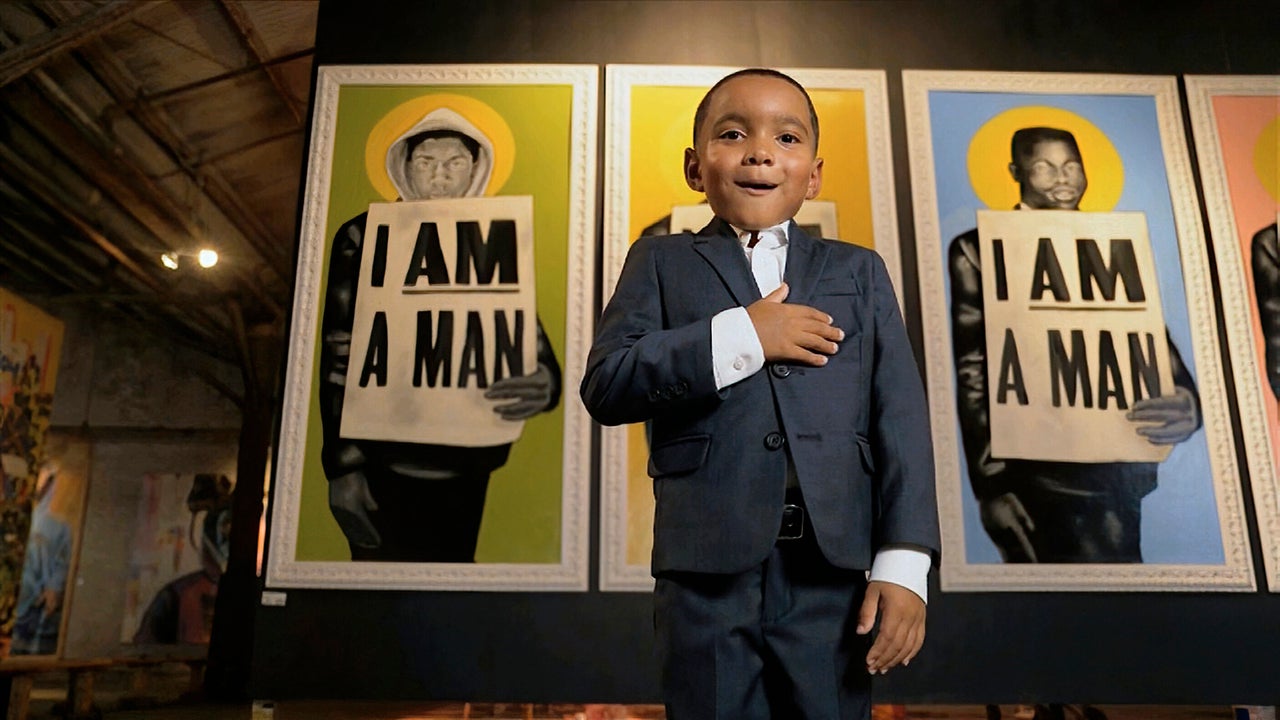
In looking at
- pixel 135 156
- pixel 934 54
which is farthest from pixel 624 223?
pixel 135 156

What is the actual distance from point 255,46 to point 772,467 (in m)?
4.66

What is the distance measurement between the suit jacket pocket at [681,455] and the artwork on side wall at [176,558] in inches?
455

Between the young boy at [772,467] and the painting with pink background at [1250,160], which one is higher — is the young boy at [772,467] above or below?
below

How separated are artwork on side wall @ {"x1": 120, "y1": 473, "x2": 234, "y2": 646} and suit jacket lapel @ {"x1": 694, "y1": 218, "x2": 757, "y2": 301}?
1157 cm

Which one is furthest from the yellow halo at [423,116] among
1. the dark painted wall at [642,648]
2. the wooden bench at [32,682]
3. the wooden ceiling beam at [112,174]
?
the wooden bench at [32,682]

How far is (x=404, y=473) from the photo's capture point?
3271mm

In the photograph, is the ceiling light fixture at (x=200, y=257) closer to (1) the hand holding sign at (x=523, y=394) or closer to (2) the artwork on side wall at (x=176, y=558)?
(1) the hand holding sign at (x=523, y=394)

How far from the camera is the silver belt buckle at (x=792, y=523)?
122 cm

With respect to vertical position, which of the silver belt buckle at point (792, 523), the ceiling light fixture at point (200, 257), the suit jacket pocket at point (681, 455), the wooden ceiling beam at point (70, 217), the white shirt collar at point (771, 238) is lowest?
the silver belt buckle at point (792, 523)

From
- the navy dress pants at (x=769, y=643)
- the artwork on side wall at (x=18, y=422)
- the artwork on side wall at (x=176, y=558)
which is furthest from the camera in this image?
the artwork on side wall at (x=176, y=558)

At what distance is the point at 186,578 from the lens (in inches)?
458

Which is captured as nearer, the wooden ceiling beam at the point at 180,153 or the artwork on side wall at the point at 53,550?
the wooden ceiling beam at the point at 180,153

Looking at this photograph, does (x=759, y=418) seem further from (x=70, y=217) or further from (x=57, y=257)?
(x=57, y=257)

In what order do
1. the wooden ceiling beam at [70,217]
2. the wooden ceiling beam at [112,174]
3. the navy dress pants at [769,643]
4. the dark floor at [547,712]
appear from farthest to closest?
the wooden ceiling beam at [70,217] < the wooden ceiling beam at [112,174] < the dark floor at [547,712] < the navy dress pants at [769,643]
